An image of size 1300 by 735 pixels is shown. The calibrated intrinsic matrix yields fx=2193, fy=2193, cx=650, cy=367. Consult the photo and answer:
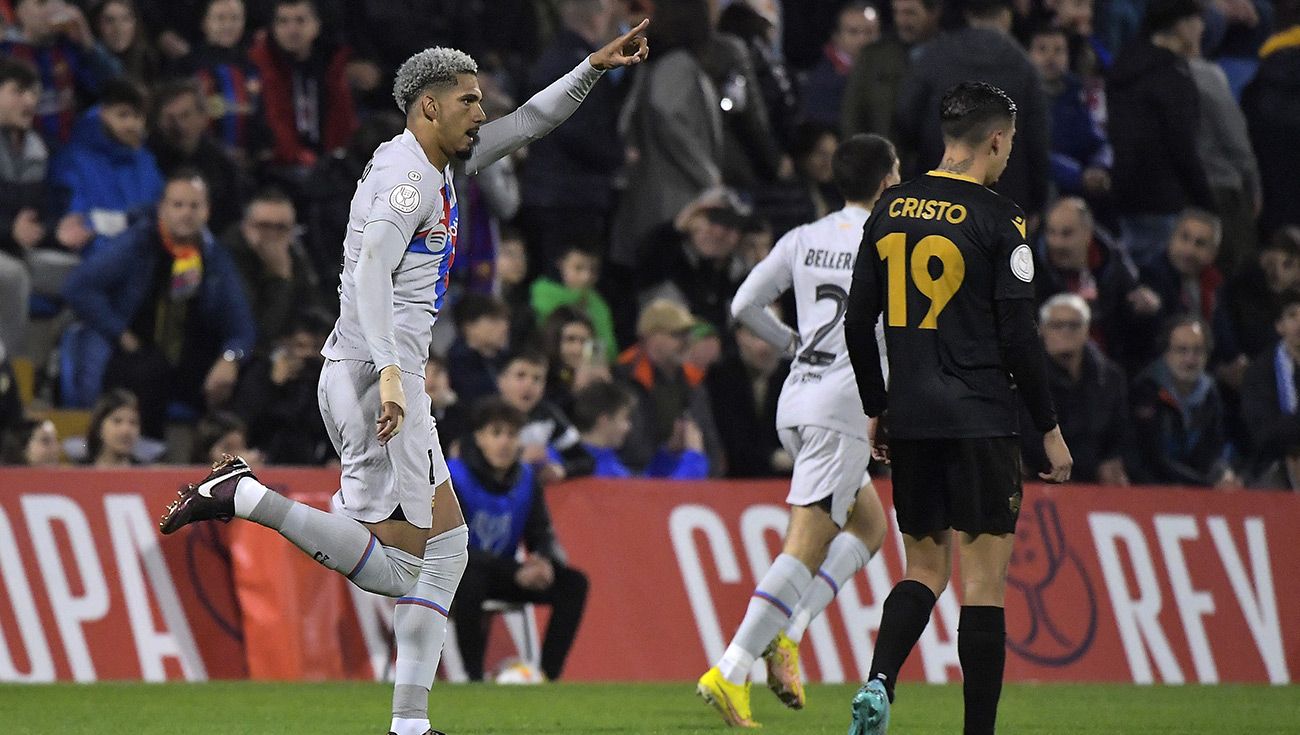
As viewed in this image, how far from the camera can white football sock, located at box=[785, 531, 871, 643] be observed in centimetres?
970

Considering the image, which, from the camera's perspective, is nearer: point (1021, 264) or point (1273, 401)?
point (1021, 264)

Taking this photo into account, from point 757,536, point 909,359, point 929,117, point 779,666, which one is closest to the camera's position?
point 909,359

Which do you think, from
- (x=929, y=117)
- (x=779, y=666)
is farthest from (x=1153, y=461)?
(x=779, y=666)

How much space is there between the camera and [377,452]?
295 inches

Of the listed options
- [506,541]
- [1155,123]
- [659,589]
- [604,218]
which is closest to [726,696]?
[506,541]

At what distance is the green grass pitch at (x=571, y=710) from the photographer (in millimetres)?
8977

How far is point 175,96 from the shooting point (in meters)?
14.3

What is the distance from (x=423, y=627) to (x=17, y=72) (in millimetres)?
7215

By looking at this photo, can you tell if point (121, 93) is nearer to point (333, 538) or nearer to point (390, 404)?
point (333, 538)

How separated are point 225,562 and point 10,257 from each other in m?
2.74

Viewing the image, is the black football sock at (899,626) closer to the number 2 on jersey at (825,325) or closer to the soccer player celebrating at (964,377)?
the soccer player celebrating at (964,377)

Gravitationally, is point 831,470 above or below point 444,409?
above

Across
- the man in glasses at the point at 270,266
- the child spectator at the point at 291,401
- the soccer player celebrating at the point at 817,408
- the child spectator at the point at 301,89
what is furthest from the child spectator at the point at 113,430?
the soccer player celebrating at the point at 817,408

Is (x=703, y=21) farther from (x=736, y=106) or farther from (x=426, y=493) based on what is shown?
(x=426, y=493)
